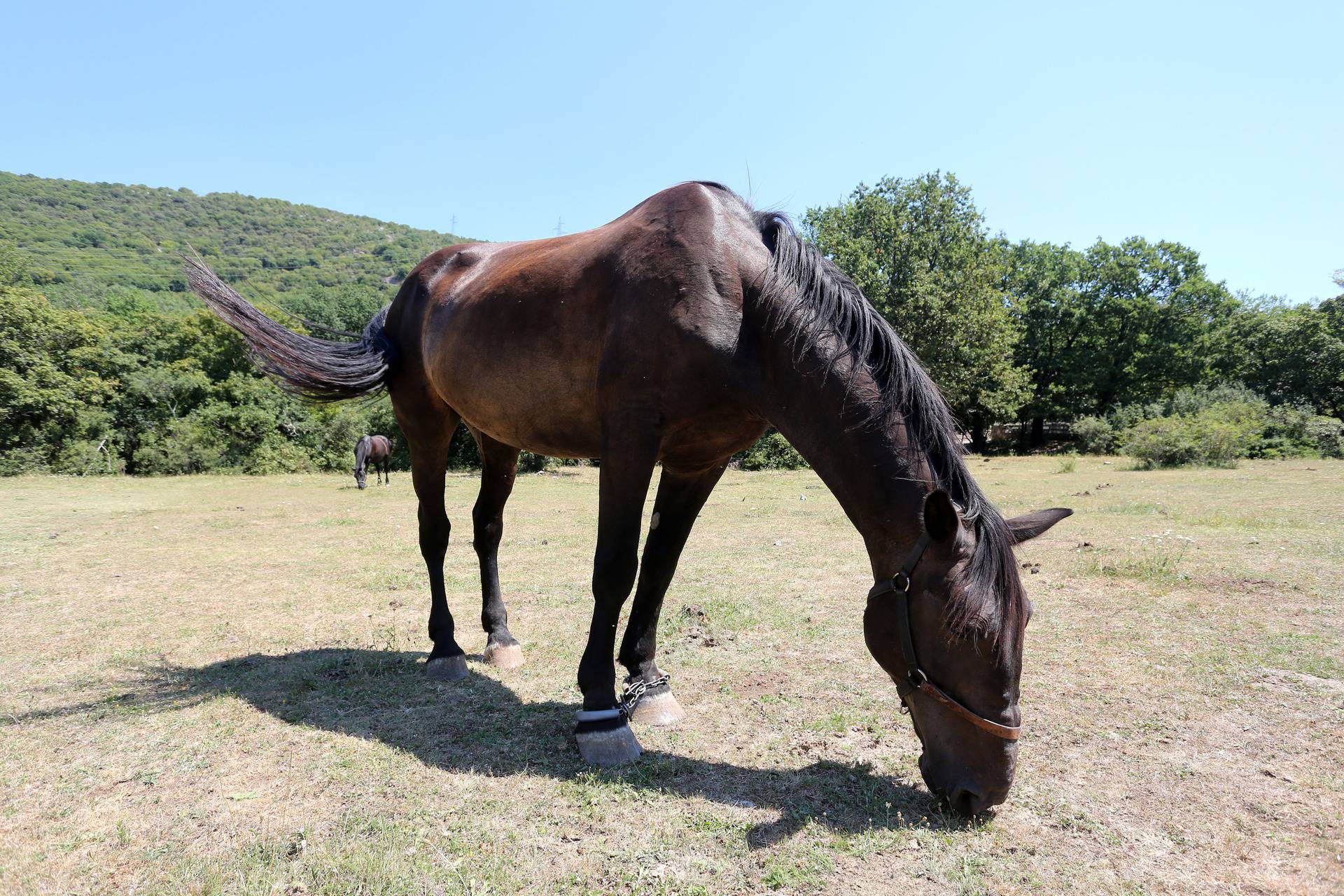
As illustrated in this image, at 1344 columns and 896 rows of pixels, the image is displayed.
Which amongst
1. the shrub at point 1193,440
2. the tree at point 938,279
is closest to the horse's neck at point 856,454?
the shrub at point 1193,440

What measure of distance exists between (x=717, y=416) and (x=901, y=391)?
894 mm

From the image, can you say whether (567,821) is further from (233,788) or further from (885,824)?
(233,788)

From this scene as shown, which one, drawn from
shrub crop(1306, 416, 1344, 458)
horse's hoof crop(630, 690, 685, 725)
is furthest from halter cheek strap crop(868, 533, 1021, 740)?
shrub crop(1306, 416, 1344, 458)

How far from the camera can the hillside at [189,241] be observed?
2096 inches

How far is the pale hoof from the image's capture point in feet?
10.7

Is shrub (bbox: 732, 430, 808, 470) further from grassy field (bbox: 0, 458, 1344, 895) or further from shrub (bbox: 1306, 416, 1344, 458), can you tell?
grassy field (bbox: 0, 458, 1344, 895)

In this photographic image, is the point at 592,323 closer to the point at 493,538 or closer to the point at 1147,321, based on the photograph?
the point at 493,538

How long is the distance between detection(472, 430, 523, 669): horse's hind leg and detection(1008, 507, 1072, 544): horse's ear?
3.37 meters

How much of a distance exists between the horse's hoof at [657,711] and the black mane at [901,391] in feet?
6.06

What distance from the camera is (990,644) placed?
2.57 metres

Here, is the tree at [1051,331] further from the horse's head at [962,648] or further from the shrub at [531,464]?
the horse's head at [962,648]

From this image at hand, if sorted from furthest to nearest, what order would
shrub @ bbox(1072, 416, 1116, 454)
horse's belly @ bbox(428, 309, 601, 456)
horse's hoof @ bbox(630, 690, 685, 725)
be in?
shrub @ bbox(1072, 416, 1116, 454), horse's hoof @ bbox(630, 690, 685, 725), horse's belly @ bbox(428, 309, 601, 456)

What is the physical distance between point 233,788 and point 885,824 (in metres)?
2.86

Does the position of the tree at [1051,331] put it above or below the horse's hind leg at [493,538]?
above
